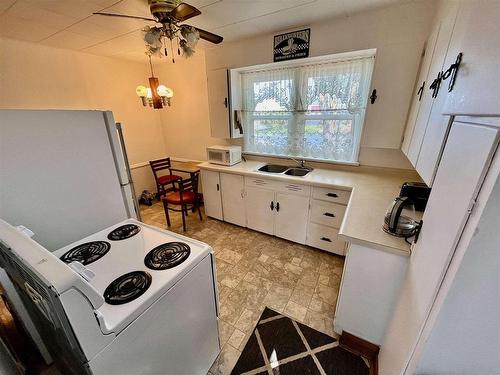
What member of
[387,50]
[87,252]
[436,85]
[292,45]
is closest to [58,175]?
[87,252]

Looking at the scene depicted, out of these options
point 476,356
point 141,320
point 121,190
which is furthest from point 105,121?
point 476,356

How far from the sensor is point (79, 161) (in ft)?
4.07

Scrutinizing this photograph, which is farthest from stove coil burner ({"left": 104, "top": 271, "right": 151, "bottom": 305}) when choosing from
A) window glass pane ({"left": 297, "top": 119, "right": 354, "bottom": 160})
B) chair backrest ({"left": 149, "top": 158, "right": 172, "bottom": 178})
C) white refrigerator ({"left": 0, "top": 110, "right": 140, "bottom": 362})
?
chair backrest ({"left": 149, "top": 158, "right": 172, "bottom": 178})

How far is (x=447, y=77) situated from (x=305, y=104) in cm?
174

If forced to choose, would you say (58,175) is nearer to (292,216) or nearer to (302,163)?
(292,216)

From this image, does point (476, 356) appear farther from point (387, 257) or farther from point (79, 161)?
point (79, 161)

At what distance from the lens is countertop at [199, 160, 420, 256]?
1.22 m

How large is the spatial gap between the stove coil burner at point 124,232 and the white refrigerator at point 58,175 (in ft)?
0.44

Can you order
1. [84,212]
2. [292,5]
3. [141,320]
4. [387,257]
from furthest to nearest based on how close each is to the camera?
[292,5] < [84,212] < [387,257] < [141,320]

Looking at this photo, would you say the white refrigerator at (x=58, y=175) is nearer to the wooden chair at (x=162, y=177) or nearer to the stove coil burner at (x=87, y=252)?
the stove coil burner at (x=87, y=252)

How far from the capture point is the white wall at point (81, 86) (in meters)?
2.44

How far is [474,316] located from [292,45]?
2.66 m

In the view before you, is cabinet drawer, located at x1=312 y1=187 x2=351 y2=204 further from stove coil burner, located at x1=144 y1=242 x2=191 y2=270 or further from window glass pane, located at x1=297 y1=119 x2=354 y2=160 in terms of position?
stove coil burner, located at x1=144 y1=242 x2=191 y2=270

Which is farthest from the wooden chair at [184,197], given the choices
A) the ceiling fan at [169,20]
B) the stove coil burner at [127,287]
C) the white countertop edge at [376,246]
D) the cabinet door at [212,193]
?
the white countertop edge at [376,246]
